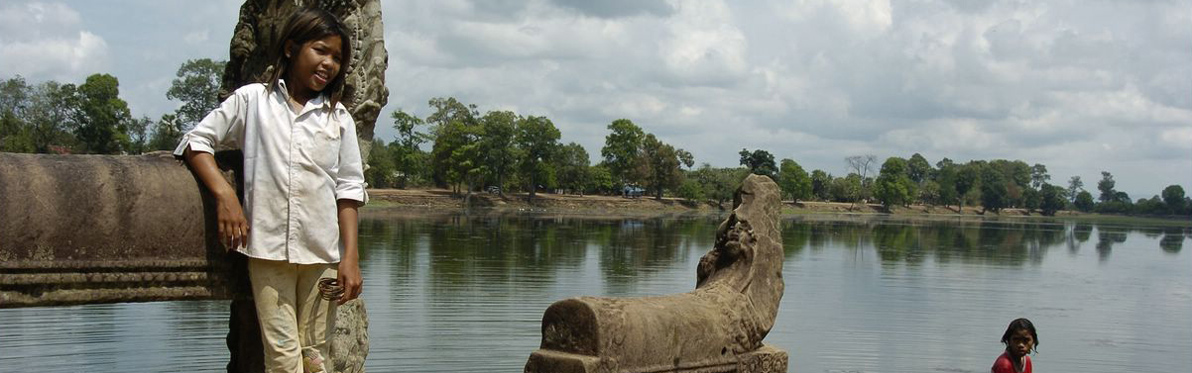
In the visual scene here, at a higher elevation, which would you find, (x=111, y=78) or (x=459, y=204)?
(x=111, y=78)

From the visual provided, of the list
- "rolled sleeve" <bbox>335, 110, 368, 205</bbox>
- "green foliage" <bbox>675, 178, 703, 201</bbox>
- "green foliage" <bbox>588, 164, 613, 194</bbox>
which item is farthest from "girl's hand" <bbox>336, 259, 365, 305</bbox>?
"green foliage" <bbox>675, 178, 703, 201</bbox>

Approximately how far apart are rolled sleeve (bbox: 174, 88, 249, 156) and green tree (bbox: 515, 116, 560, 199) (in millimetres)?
68372

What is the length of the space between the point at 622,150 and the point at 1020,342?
2992 inches

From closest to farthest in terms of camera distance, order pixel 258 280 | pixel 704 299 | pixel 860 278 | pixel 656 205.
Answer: pixel 258 280 → pixel 704 299 → pixel 860 278 → pixel 656 205

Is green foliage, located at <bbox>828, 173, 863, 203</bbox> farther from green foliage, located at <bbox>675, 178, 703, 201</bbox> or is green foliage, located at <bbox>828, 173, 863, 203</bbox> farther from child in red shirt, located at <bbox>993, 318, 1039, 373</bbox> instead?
child in red shirt, located at <bbox>993, 318, 1039, 373</bbox>

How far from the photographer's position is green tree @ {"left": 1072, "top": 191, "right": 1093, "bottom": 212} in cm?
15625

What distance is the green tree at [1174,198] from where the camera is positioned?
142 meters

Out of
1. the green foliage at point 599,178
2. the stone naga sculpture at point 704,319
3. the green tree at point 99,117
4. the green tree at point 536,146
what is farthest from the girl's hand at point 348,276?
the green foliage at point 599,178

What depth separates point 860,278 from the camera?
2381 centimetres

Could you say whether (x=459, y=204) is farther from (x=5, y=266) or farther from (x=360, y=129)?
(x=5, y=266)

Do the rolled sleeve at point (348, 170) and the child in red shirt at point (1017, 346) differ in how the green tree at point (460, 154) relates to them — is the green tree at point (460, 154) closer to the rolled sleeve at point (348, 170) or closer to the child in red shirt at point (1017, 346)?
the child in red shirt at point (1017, 346)

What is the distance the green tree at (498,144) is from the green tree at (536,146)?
1.57m

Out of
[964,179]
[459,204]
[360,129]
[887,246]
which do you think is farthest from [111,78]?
[964,179]

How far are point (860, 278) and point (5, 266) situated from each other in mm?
22217
